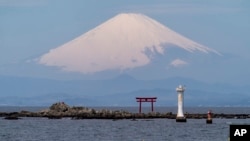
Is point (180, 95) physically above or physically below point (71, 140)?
above

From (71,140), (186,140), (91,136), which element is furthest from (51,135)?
(186,140)

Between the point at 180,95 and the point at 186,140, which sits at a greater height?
the point at 180,95

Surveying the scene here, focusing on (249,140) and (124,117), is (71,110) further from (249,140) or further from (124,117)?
(249,140)

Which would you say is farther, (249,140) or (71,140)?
(71,140)

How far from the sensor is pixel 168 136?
68000mm

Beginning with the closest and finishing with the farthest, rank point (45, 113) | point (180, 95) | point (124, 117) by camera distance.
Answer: point (180, 95) < point (124, 117) < point (45, 113)

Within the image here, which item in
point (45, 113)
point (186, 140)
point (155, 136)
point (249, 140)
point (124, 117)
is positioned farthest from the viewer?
point (45, 113)

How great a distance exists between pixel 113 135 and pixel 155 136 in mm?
4199

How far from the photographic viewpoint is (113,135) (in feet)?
227

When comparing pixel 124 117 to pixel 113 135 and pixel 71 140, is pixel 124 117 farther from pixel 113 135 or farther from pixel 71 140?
pixel 71 140

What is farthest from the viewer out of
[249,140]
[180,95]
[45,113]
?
[45,113]

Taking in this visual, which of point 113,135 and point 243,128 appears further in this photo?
point 113,135

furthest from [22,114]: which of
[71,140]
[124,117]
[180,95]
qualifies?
[71,140]

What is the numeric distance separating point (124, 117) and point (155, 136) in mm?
48730
